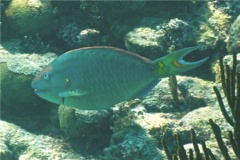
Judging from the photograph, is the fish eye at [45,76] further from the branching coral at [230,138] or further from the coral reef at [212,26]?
the coral reef at [212,26]

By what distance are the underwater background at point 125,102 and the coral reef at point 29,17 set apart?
19 millimetres

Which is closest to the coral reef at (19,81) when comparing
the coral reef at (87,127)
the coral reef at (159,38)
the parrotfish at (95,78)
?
the coral reef at (87,127)

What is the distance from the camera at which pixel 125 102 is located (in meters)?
4.23

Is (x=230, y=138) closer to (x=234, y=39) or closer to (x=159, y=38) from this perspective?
(x=234, y=39)

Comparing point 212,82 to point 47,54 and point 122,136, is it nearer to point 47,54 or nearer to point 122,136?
point 122,136

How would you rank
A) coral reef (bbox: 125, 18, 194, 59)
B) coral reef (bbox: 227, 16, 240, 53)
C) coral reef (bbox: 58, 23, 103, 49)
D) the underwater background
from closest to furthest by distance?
the underwater background
coral reef (bbox: 227, 16, 240, 53)
coral reef (bbox: 125, 18, 194, 59)
coral reef (bbox: 58, 23, 103, 49)

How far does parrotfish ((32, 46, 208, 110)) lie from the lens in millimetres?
2629

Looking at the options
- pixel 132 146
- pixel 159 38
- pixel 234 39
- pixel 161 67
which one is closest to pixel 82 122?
pixel 132 146

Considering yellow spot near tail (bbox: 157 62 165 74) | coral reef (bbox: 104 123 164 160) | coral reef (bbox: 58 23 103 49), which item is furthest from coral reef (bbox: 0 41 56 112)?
yellow spot near tail (bbox: 157 62 165 74)

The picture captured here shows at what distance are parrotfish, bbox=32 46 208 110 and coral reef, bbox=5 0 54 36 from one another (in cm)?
342

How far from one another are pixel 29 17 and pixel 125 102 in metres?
2.82

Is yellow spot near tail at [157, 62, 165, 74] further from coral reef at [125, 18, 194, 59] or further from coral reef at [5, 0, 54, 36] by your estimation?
coral reef at [5, 0, 54, 36]

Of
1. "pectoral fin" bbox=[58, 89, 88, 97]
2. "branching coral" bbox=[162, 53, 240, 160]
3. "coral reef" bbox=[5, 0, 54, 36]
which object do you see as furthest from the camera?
"coral reef" bbox=[5, 0, 54, 36]

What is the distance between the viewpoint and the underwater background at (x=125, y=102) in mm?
3670
